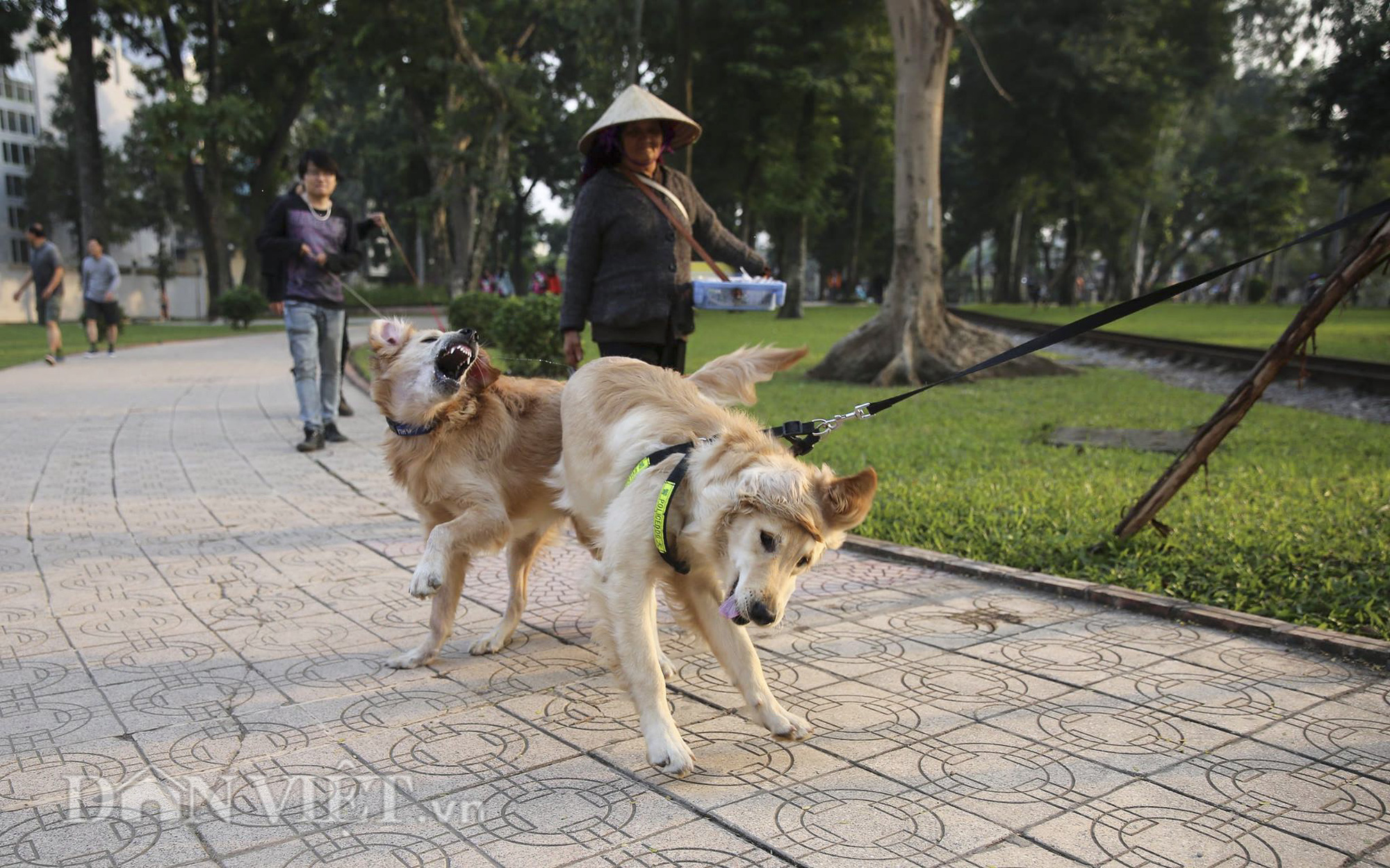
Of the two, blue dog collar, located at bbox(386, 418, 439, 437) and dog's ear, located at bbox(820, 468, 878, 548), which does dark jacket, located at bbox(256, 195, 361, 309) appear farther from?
dog's ear, located at bbox(820, 468, 878, 548)

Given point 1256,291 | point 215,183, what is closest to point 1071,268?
point 1256,291

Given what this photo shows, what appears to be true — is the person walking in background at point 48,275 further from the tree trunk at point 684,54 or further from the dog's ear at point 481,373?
the tree trunk at point 684,54

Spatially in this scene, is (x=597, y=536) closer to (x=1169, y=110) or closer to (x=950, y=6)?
(x=950, y=6)

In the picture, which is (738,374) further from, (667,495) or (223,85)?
(223,85)

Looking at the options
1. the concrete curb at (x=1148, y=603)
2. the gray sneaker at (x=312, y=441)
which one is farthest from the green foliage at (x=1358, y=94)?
the gray sneaker at (x=312, y=441)

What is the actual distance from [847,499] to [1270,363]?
9.69 feet

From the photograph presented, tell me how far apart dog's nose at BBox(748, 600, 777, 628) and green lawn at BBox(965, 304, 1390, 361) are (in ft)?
42.3

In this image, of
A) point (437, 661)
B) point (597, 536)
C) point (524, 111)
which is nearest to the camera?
point (597, 536)

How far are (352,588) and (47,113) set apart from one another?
7267 cm

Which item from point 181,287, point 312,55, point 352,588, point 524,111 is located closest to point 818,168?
point 524,111

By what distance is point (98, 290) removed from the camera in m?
18.0

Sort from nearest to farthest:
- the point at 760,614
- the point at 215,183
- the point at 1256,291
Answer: the point at 760,614 → the point at 215,183 → the point at 1256,291

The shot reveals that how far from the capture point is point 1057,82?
39.0 metres

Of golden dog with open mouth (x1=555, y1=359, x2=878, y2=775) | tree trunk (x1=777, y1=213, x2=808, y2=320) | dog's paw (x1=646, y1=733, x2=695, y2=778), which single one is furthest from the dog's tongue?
tree trunk (x1=777, y1=213, x2=808, y2=320)
